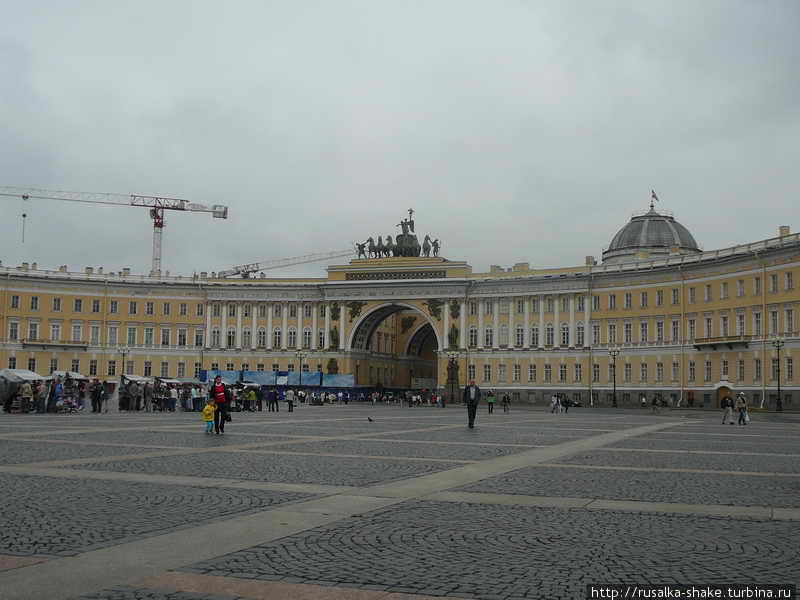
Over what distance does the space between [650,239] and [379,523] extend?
97.0 m

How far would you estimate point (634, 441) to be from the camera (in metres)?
28.0

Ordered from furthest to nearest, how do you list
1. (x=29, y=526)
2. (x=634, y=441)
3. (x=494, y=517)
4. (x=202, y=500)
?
(x=634, y=441), (x=202, y=500), (x=494, y=517), (x=29, y=526)

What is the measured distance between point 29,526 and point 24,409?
36.5 meters

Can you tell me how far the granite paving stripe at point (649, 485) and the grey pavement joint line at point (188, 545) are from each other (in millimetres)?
1211

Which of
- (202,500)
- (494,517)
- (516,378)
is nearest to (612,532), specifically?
(494,517)

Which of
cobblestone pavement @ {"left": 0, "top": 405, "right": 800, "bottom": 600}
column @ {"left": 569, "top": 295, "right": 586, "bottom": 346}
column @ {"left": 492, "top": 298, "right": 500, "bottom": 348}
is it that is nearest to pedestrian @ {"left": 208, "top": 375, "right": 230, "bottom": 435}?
cobblestone pavement @ {"left": 0, "top": 405, "right": 800, "bottom": 600}

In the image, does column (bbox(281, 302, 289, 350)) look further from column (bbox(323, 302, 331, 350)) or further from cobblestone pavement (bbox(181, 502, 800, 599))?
cobblestone pavement (bbox(181, 502, 800, 599))

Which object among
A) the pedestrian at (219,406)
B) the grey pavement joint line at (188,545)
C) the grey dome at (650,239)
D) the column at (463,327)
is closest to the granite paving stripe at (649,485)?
the grey pavement joint line at (188,545)

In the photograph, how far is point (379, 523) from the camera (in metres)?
Result: 10.9

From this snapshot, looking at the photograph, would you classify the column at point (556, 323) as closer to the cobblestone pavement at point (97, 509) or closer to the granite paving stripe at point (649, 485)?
the granite paving stripe at point (649, 485)

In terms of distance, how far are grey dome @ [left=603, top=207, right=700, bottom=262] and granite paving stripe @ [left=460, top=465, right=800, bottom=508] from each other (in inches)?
3426

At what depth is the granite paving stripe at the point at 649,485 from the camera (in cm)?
1355

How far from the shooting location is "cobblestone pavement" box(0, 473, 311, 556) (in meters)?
9.62

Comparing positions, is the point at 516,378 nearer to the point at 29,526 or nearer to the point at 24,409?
the point at 24,409
